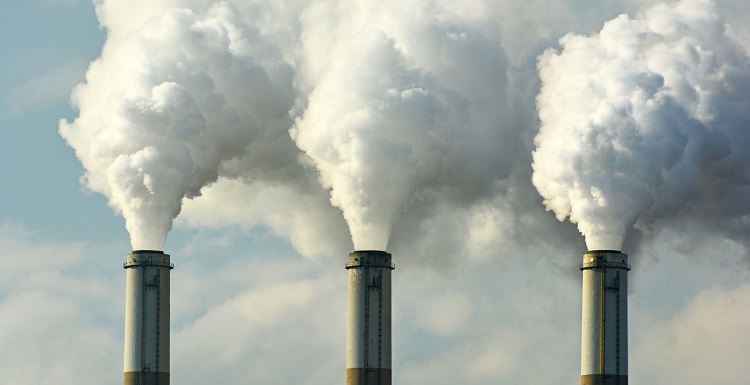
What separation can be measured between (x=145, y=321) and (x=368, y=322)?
14.1 m

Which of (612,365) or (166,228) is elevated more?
(166,228)

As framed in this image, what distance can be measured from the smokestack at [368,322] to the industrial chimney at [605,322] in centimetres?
1278

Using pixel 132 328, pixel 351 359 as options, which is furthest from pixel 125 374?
pixel 351 359

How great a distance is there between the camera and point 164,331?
156 metres

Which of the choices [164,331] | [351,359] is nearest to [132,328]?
[164,331]

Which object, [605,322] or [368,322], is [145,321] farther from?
[605,322]

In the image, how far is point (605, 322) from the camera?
150 m

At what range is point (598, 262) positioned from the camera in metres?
150

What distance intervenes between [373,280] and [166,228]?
566 inches

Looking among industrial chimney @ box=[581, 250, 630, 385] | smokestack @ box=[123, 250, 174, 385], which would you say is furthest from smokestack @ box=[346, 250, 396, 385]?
industrial chimney @ box=[581, 250, 630, 385]

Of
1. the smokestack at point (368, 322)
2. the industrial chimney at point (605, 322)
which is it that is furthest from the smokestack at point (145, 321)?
the industrial chimney at point (605, 322)

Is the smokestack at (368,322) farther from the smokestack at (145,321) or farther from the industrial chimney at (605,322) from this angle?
the industrial chimney at (605,322)

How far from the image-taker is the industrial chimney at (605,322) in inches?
5891

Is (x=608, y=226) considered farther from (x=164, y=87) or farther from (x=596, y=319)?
(x=164, y=87)
